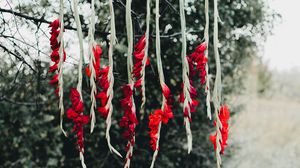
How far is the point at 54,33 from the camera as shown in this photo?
5.16ft

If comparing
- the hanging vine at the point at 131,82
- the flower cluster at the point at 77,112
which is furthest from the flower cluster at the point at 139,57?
the flower cluster at the point at 77,112

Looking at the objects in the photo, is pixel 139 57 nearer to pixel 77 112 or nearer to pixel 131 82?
pixel 131 82

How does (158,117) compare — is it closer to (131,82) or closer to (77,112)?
(131,82)

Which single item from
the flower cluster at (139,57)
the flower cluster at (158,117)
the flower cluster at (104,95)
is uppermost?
the flower cluster at (139,57)

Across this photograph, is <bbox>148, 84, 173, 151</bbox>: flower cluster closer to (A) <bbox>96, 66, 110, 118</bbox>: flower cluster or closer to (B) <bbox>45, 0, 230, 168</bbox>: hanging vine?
(B) <bbox>45, 0, 230, 168</bbox>: hanging vine

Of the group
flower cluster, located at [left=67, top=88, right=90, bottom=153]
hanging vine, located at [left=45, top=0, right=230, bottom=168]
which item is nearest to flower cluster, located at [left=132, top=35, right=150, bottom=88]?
hanging vine, located at [left=45, top=0, right=230, bottom=168]

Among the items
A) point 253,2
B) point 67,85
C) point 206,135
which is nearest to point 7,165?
point 67,85

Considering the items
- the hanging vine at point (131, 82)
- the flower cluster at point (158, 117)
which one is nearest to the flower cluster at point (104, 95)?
the hanging vine at point (131, 82)

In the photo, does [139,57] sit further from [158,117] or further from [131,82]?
[158,117]

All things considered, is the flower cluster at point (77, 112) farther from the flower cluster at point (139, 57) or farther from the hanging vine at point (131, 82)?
the flower cluster at point (139, 57)

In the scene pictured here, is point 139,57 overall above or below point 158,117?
above

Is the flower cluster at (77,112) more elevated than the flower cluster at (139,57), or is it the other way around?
the flower cluster at (139,57)

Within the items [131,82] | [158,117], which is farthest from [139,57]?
[158,117]

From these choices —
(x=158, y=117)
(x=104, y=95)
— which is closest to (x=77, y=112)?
(x=104, y=95)
